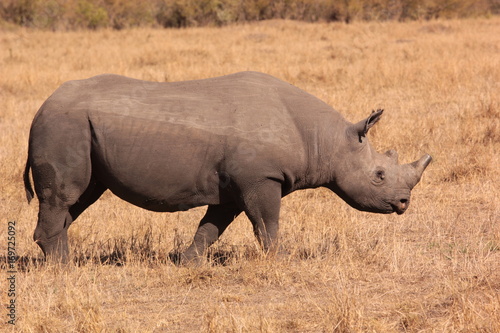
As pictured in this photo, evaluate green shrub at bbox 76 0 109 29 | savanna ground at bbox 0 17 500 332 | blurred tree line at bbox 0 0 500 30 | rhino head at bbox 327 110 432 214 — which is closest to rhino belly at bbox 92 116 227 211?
savanna ground at bbox 0 17 500 332

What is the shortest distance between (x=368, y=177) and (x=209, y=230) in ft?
4.44

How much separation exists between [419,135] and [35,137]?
6.21m

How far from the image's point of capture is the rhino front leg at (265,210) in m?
5.49

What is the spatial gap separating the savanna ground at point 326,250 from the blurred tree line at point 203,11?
57.1ft

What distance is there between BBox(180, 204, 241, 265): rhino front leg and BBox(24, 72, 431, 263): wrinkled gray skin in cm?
12

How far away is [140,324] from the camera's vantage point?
14.8ft

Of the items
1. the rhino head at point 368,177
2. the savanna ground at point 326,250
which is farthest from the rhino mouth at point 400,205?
the savanna ground at point 326,250

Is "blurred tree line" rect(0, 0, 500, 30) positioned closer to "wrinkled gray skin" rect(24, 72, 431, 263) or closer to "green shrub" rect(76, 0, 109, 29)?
"green shrub" rect(76, 0, 109, 29)

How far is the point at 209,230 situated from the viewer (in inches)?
234

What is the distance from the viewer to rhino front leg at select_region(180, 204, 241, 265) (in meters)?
5.93

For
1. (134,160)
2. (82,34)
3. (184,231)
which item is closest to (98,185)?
(134,160)

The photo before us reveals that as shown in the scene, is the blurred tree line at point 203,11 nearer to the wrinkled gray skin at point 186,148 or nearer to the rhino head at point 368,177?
the wrinkled gray skin at point 186,148

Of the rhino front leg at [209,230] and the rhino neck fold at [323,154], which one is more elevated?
the rhino neck fold at [323,154]

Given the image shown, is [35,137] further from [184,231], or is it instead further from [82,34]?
[82,34]
